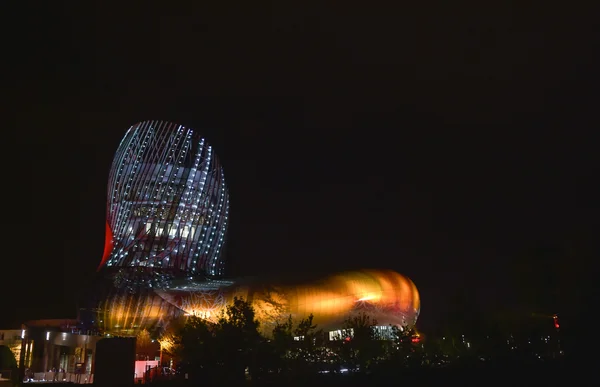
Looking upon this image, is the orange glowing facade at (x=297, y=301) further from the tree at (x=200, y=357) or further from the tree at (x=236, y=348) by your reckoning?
the tree at (x=236, y=348)

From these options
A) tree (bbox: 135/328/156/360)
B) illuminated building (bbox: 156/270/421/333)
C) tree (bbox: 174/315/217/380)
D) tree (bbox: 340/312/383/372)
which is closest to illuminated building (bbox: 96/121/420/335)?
illuminated building (bbox: 156/270/421/333)

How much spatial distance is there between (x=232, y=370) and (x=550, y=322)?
15356 mm

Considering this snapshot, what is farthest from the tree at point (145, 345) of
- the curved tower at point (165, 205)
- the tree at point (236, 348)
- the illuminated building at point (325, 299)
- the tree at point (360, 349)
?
the tree at point (236, 348)

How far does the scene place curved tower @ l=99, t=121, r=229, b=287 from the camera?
59.5m

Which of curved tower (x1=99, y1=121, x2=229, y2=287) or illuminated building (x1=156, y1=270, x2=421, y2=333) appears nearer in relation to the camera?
illuminated building (x1=156, y1=270, x2=421, y2=333)

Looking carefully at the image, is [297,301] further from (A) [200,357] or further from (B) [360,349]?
(A) [200,357]

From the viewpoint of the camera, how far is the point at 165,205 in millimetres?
61188

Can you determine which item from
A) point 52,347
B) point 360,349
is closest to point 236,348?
point 360,349

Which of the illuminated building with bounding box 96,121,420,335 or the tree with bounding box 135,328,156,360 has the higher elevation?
the illuminated building with bounding box 96,121,420,335

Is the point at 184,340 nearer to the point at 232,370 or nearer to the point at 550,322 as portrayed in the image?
the point at 232,370

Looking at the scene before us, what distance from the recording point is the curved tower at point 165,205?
5947cm

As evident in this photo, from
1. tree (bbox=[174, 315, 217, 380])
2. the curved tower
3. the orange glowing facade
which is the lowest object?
tree (bbox=[174, 315, 217, 380])

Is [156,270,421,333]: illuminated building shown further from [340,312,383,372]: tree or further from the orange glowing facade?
[340,312,383,372]: tree

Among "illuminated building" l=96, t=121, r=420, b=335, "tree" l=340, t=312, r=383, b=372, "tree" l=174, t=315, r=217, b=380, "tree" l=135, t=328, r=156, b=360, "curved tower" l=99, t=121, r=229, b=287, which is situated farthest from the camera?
"curved tower" l=99, t=121, r=229, b=287
